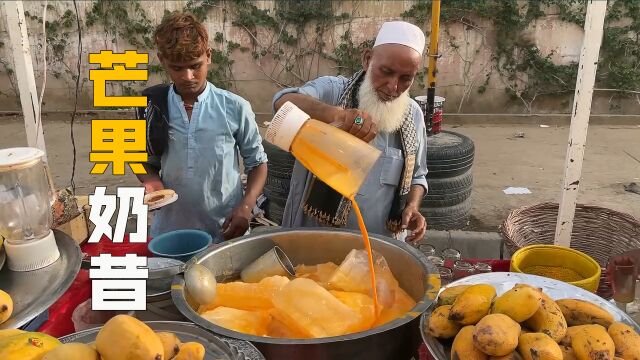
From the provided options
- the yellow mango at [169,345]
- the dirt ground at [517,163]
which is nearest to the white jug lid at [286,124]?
the yellow mango at [169,345]

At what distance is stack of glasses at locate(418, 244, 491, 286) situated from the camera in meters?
1.72

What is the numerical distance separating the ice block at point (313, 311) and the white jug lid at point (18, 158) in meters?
0.88

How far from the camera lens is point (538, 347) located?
1.07m

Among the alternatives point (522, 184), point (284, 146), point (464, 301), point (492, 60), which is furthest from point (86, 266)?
point (492, 60)

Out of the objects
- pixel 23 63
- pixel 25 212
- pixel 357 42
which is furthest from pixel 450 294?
pixel 357 42

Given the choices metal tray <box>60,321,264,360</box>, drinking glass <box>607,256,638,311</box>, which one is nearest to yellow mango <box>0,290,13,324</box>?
metal tray <box>60,321,264,360</box>

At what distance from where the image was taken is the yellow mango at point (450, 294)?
1.32 m

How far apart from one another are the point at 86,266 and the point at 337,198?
105 centimetres

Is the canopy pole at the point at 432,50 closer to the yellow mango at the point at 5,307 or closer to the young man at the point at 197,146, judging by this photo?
the young man at the point at 197,146

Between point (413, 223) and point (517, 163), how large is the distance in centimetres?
507

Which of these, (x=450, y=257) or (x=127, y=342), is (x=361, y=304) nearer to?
(x=450, y=257)

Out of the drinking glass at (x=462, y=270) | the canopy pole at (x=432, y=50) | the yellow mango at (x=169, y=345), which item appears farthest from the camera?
the canopy pole at (x=432, y=50)

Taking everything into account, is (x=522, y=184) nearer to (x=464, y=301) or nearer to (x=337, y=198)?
(x=337, y=198)

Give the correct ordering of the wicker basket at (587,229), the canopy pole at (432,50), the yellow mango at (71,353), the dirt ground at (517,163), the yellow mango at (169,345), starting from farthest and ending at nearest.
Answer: the dirt ground at (517,163)
the canopy pole at (432,50)
the wicker basket at (587,229)
the yellow mango at (169,345)
the yellow mango at (71,353)
